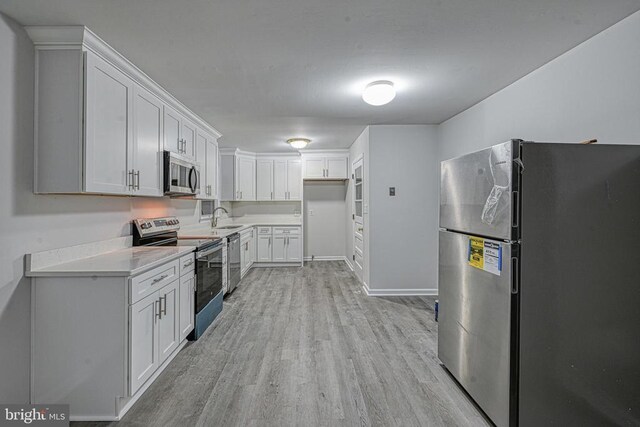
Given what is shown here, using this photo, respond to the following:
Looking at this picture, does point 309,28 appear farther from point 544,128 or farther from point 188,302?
point 188,302

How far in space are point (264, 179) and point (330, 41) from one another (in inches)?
181

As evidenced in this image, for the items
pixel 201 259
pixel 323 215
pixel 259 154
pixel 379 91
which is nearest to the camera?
pixel 379 91

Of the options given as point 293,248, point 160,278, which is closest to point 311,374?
point 160,278

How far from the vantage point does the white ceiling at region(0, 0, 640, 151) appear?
1.75m

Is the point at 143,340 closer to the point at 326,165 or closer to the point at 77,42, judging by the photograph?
the point at 77,42

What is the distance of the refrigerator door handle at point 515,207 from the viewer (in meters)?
1.63

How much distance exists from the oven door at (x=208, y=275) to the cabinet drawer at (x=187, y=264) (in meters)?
0.07

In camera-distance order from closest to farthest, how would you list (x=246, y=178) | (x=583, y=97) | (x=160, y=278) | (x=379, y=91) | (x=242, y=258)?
(x=583, y=97) → (x=160, y=278) → (x=379, y=91) → (x=242, y=258) → (x=246, y=178)

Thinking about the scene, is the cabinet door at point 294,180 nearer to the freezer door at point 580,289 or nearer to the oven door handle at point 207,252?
the oven door handle at point 207,252

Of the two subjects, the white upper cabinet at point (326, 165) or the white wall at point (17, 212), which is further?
the white upper cabinet at point (326, 165)

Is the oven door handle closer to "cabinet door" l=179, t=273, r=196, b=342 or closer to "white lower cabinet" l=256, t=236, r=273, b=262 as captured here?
"cabinet door" l=179, t=273, r=196, b=342

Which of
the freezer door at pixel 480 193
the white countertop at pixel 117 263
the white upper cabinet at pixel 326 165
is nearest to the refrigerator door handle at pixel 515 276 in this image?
the freezer door at pixel 480 193

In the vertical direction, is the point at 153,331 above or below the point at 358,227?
below

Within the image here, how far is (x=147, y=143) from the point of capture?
2771 mm
